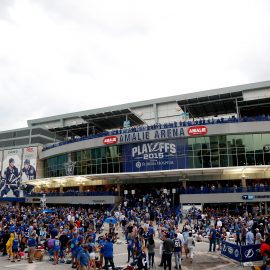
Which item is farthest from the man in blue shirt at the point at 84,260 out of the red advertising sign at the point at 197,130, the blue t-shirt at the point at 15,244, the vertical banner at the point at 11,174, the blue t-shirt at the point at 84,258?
the vertical banner at the point at 11,174

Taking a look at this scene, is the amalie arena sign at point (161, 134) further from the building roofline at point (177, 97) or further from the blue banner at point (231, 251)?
the blue banner at point (231, 251)

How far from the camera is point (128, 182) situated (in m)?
56.7

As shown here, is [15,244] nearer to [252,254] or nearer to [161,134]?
[252,254]

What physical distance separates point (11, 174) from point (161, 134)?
38.2 metres

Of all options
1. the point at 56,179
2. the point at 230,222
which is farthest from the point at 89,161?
the point at 230,222

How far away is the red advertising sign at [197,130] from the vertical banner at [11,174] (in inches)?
1577

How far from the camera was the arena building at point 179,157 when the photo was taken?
156ft

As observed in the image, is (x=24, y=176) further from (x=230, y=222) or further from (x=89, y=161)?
(x=230, y=222)

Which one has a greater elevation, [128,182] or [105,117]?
[105,117]

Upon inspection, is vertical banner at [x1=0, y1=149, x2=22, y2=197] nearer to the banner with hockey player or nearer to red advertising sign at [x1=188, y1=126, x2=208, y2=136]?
the banner with hockey player

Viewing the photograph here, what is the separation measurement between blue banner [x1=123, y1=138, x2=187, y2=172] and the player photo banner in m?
26.9

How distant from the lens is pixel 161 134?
163 feet

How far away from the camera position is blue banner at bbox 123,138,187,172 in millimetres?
49562

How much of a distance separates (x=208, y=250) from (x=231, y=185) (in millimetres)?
30001
